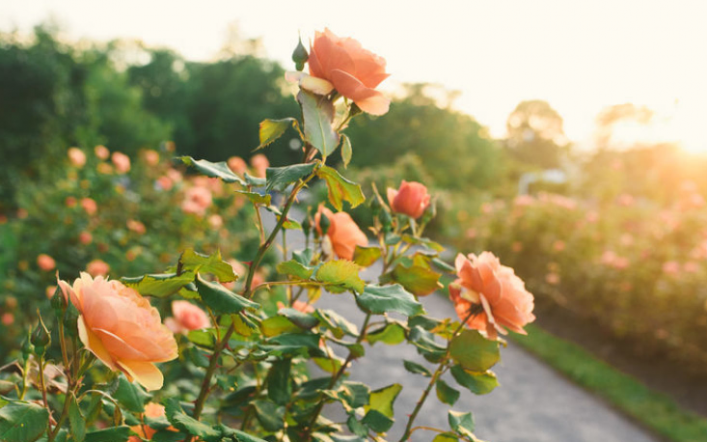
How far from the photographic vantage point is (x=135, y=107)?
1925cm

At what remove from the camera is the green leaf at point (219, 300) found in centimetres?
56

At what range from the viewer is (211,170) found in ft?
2.29

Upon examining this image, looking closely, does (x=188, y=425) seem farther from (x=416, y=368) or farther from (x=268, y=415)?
(x=416, y=368)

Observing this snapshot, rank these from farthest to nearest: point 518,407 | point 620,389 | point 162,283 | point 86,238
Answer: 1. point 620,389
2. point 518,407
3. point 86,238
4. point 162,283

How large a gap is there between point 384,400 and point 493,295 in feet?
0.87

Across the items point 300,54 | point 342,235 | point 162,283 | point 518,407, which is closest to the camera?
point 162,283

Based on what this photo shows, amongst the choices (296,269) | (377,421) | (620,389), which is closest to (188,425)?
(296,269)

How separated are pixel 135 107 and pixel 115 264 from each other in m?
17.8

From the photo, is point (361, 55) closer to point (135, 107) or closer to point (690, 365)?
point (690, 365)

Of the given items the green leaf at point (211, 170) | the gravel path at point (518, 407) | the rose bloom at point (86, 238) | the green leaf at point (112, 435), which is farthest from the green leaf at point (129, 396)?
the rose bloom at point (86, 238)

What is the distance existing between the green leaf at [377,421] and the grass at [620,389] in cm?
359

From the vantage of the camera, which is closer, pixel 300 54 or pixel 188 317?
pixel 300 54

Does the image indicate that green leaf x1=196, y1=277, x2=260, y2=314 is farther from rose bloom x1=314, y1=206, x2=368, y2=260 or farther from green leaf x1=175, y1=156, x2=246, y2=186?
rose bloom x1=314, y1=206, x2=368, y2=260

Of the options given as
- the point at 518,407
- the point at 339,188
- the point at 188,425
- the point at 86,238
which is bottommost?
the point at 518,407
